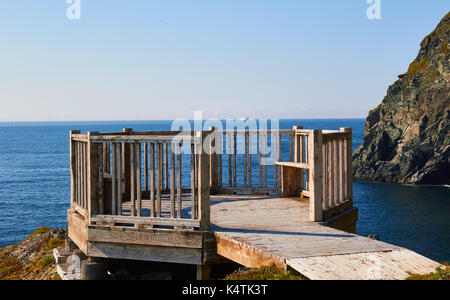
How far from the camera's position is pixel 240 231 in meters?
9.52

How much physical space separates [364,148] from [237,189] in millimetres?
76760

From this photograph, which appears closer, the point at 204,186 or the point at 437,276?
the point at 437,276

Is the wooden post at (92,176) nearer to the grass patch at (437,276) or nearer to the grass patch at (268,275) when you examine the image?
the grass patch at (268,275)

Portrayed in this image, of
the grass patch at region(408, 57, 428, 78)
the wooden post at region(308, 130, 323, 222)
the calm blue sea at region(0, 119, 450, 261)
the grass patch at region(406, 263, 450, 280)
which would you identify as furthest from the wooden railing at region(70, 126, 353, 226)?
the grass patch at region(408, 57, 428, 78)

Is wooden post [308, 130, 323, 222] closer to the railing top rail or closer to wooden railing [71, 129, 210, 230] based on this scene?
wooden railing [71, 129, 210, 230]

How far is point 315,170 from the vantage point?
33.3 feet

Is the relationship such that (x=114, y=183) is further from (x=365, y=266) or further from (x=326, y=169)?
(x=365, y=266)

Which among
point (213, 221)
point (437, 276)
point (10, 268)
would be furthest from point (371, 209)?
point (437, 276)

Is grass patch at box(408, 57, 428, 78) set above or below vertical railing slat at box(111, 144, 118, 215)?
above

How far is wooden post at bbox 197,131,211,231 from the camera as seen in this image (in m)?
9.06

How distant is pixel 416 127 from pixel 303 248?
78949mm

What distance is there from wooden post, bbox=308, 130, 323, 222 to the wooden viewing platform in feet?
0.07
